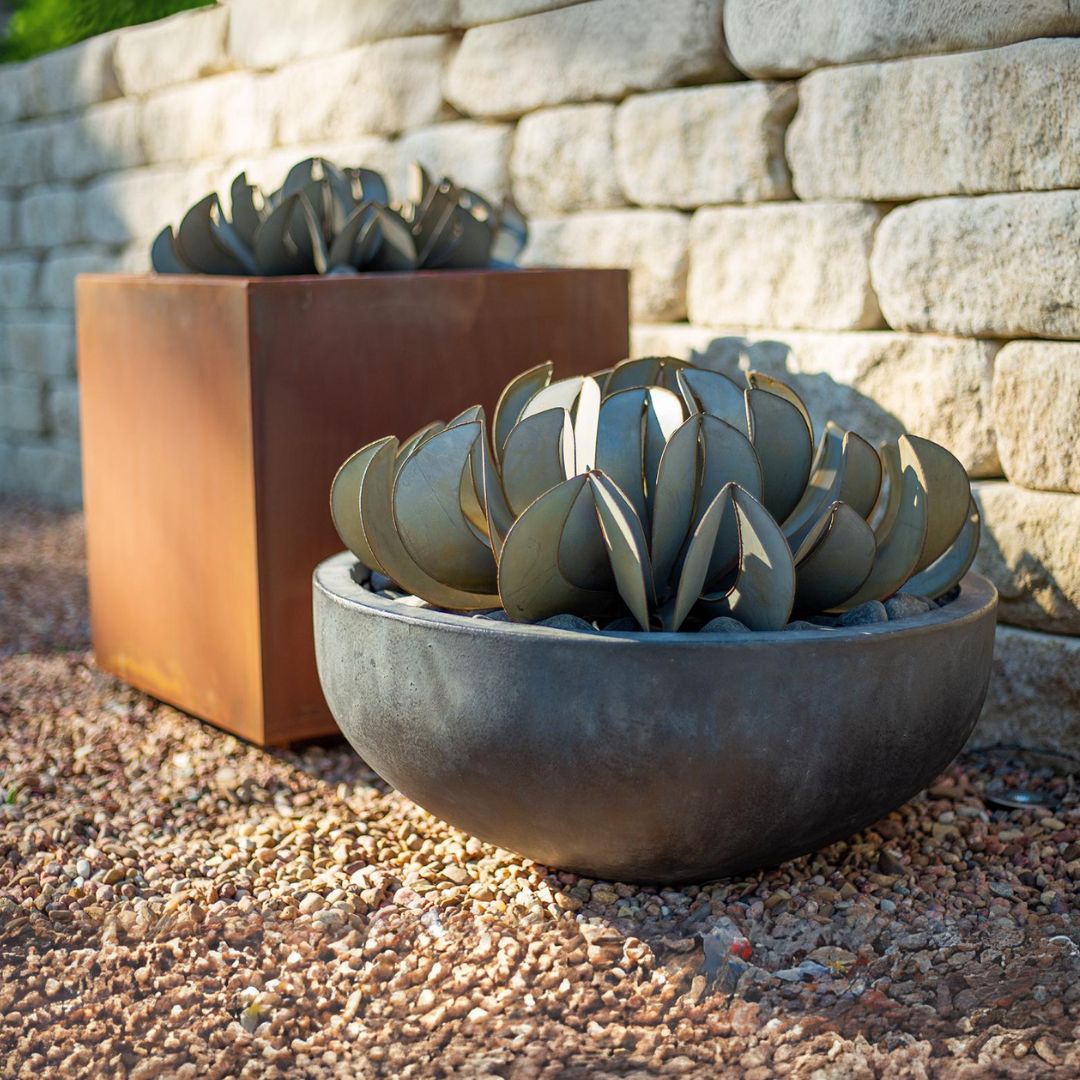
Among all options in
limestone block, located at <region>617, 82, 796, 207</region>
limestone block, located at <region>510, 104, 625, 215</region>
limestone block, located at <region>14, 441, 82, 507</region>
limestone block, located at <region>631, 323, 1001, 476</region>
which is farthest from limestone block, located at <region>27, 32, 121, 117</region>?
limestone block, located at <region>631, 323, 1001, 476</region>

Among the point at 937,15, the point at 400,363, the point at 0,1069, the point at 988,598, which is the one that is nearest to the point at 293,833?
the point at 0,1069

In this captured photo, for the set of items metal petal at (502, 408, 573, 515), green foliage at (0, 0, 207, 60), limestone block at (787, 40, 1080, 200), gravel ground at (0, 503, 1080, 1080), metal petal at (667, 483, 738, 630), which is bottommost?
gravel ground at (0, 503, 1080, 1080)

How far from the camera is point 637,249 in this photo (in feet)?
11.0

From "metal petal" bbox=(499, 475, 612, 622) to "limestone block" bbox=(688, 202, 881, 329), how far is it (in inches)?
44.8

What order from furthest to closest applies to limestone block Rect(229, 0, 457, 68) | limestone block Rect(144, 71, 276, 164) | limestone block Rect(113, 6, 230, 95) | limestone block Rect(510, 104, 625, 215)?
limestone block Rect(113, 6, 230, 95) < limestone block Rect(144, 71, 276, 164) < limestone block Rect(229, 0, 457, 68) < limestone block Rect(510, 104, 625, 215)

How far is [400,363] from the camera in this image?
2.82 meters

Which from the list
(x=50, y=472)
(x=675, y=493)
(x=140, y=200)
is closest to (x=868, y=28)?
(x=675, y=493)

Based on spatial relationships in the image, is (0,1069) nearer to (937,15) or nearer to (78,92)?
(937,15)

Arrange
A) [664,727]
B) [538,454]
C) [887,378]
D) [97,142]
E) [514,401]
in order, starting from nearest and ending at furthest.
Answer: [664,727]
[538,454]
[514,401]
[887,378]
[97,142]

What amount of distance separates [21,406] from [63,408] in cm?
46

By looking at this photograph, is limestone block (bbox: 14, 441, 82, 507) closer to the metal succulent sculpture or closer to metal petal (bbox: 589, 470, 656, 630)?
the metal succulent sculpture

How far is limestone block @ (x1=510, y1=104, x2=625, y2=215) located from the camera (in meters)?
3.41

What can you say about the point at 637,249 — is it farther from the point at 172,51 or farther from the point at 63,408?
the point at 63,408

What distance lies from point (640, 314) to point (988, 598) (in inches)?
56.4
